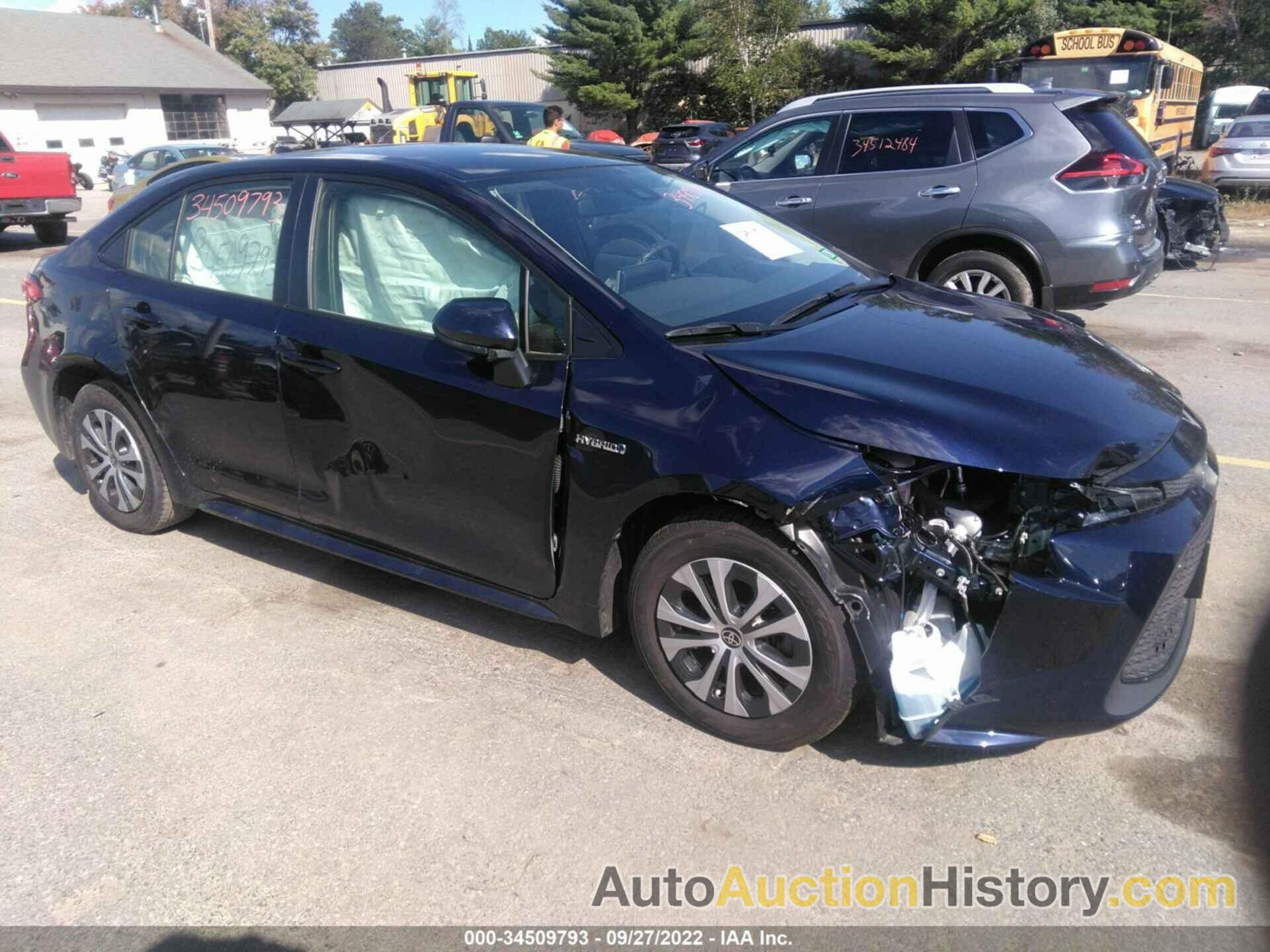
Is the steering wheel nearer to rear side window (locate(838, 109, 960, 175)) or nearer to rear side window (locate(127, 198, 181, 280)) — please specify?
rear side window (locate(127, 198, 181, 280))

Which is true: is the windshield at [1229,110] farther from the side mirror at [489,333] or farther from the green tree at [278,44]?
the green tree at [278,44]

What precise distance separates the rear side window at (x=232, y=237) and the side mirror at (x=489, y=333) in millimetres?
1076

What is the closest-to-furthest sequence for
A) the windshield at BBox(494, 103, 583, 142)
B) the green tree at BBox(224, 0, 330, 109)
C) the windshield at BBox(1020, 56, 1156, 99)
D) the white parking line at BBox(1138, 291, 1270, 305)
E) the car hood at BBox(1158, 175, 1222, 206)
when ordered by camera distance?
1. the white parking line at BBox(1138, 291, 1270, 305)
2. the car hood at BBox(1158, 175, 1222, 206)
3. the windshield at BBox(494, 103, 583, 142)
4. the windshield at BBox(1020, 56, 1156, 99)
5. the green tree at BBox(224, 0, 330, 109)

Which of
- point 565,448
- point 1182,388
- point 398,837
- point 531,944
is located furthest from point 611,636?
point 1182,388

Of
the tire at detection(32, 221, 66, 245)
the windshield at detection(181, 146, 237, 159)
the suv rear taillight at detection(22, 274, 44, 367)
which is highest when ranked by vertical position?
the suv rear taillight at detection(22, 274, 44, 367)

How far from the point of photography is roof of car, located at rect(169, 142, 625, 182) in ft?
12.3

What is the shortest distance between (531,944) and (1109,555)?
5.78 feet

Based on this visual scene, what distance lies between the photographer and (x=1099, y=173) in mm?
7289

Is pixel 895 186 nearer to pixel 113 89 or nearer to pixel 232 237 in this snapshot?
pixel 232 237

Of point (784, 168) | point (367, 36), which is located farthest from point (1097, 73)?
point (367, 36)

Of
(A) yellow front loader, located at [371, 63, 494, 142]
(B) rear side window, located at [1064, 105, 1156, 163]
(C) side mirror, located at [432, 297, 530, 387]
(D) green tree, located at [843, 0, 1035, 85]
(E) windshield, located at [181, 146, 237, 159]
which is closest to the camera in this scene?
(C) side mirror, located at [432, 297, 530, 387]

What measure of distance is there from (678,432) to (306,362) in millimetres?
1573

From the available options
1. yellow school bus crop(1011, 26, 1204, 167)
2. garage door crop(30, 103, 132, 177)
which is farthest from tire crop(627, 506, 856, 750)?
garage door crop(30, 103, 132, 177)

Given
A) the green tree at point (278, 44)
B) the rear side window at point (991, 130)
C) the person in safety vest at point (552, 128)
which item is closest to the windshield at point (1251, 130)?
the person in safety vest at point (552, 128)
